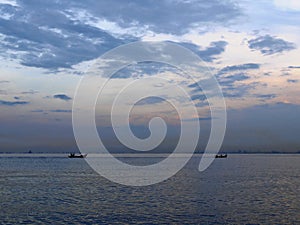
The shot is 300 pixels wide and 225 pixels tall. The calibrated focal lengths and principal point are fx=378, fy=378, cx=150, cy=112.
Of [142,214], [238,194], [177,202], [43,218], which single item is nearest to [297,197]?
[238,194]

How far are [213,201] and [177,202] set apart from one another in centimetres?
541

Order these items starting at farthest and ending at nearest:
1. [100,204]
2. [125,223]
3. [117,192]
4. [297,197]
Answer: [117,192] → [297,197] → [100,204] → [125,223]

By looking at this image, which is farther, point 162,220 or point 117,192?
point 117,192

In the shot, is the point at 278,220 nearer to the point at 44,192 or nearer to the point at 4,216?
the point at 4,216

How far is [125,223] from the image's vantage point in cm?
3925

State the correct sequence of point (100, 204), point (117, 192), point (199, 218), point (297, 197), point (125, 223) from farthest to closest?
point (117, 192), point (297, 197), point (100, 204), point (199, 218), point (125, 223)

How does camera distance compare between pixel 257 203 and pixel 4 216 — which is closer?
pixel 4 216

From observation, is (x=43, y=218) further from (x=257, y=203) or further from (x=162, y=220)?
(x=257, y=203)

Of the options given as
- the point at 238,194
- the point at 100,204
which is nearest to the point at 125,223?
the point at 100,204

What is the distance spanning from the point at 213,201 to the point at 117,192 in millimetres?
18224

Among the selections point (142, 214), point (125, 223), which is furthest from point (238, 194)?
point (125, 223)

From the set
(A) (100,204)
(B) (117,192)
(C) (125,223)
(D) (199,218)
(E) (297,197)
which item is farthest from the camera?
(B) (117,192)

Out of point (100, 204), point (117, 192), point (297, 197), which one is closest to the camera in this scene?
point (100, 204)

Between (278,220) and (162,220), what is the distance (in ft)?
42.0
